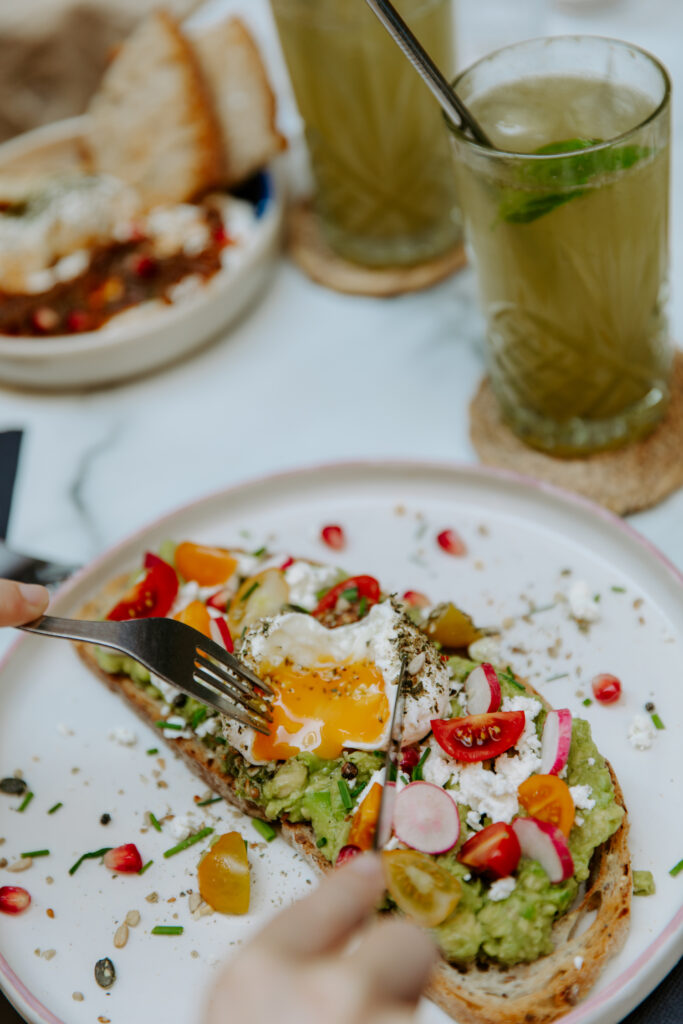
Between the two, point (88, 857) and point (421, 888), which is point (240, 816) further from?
point (421, 888)

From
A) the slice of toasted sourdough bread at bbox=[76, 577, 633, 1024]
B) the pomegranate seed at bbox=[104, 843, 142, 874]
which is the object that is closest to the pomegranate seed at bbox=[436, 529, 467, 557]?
the slice of toasted sourdough bread at bbox=[76, 577, 633, 1024]

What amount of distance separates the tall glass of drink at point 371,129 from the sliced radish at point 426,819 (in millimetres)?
2420

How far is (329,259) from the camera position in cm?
396

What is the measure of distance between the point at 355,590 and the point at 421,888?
34.3 inches

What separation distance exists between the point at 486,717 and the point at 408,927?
84cm

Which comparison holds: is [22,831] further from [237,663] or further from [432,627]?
[432,627]

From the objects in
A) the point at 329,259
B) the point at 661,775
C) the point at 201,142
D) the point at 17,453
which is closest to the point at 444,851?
the point at 661,775

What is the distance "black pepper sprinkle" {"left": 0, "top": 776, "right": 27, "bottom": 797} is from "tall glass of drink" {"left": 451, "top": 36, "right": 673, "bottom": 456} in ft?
6.08

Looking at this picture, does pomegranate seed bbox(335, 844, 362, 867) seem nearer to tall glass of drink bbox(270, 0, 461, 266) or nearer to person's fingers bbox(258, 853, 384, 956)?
person's fingers bbox(258, 853, 384, 956)

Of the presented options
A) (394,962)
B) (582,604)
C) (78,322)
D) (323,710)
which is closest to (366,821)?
(323,710)

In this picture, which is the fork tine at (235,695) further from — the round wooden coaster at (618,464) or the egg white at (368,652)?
the round wooden coaster at (618,464)

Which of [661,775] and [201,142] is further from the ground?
[201,142]

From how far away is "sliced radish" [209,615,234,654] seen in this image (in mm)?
2486

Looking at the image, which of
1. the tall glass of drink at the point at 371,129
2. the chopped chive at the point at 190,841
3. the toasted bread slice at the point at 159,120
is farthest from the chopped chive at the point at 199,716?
the toasted bread slice at the point at 159,120
